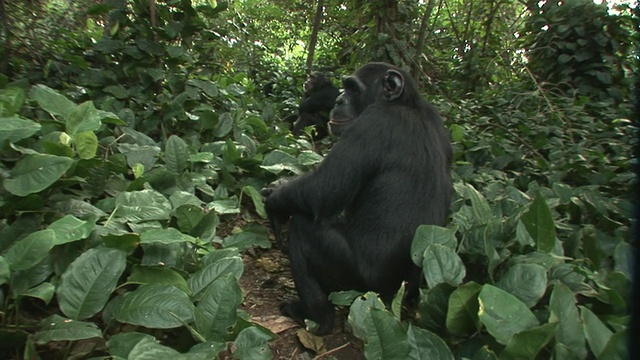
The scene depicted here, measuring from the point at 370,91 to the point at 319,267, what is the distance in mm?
1632

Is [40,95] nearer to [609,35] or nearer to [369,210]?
[369,210]

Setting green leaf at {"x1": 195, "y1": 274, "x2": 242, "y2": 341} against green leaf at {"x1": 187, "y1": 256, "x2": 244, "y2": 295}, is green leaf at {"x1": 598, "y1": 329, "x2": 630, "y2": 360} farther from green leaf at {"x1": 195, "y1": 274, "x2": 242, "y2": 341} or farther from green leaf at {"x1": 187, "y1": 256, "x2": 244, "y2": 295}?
green leaf at {"x1": 187, "y1": 256, "x2": 244, "y2": 295}

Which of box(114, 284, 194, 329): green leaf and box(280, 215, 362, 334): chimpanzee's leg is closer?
box(114, 284, 194, 329): green leaf

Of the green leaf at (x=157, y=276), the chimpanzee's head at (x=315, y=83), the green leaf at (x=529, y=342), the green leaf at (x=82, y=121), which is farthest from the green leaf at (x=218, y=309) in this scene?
the chimpanzee's head at (x=315, y=83)

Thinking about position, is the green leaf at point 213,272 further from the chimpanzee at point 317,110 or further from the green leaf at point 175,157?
the chimpanzee at point 317,110

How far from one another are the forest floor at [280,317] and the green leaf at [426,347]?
0.63 meters

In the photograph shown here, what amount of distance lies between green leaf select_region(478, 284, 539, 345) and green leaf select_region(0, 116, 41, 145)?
251cm

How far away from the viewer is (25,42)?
546 cm

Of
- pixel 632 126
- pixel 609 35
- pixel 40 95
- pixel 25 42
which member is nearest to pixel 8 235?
pixel 40 95

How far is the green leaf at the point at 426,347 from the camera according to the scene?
2215mm

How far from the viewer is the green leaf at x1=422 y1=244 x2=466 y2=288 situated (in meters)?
2.63

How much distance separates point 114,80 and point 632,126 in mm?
6083

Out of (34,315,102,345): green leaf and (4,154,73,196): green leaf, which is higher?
(4,154,73,196): green leaf

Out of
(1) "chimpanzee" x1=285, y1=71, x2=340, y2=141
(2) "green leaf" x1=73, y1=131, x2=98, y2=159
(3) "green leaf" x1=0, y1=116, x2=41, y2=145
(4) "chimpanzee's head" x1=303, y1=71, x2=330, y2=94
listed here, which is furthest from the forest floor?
(4) "chimpanzee's head" x1=303, y1=71, x2=330, y2=94
